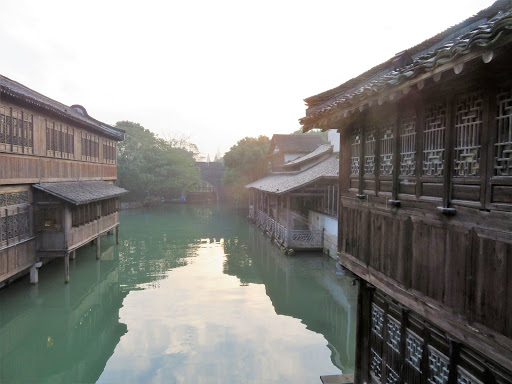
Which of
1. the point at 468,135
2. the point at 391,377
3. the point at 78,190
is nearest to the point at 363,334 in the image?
the point at 391,377

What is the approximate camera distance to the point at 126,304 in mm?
13922

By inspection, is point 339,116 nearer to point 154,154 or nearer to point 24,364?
point 24,364

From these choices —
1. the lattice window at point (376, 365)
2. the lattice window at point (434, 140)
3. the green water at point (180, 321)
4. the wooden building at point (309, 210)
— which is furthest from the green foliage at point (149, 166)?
the lattice window at point (434, 140)

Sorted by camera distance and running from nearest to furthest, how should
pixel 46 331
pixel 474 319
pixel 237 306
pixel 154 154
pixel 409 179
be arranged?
1. pixel 474 319
2. pixel 409 179
3. pixel 46 331
4. pixel 237 306
5. pixel 154 154

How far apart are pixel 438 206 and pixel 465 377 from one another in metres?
1.91

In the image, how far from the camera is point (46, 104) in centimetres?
1451

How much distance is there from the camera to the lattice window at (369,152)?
6109 millimetres

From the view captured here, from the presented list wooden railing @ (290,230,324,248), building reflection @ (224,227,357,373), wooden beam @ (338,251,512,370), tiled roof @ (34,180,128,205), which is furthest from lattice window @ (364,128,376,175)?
wooden railing @ (290,230,324,248)

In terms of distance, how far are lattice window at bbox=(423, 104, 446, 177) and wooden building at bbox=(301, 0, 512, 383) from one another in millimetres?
12

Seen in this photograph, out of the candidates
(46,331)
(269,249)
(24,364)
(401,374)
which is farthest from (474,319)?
(269,249)

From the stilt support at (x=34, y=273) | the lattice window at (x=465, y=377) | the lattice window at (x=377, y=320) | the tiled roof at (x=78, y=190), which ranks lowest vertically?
the stilt support at (x=34, y=273)

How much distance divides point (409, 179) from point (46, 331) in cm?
1131

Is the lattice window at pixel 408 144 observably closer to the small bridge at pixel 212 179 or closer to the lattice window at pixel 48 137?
the lattice window at pixel 48 137

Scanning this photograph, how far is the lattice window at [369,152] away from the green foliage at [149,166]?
144 feet
